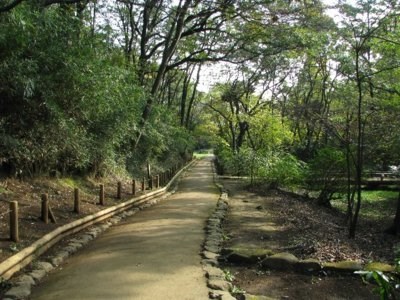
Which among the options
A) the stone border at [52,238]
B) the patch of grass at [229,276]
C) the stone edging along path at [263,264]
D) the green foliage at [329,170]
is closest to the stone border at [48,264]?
the stone border at [52,238]

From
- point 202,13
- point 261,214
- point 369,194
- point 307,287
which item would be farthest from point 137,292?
point 369,194

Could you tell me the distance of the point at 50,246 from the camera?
6996mm

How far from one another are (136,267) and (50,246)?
1.87 metres

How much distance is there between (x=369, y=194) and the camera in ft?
71.4

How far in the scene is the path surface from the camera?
196 inches

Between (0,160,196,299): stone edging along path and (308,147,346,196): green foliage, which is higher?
(308,147,346,196): green foliage

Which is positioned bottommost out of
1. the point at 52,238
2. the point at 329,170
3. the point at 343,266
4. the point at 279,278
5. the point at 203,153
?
the point at 279,278

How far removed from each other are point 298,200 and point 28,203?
9418 mm

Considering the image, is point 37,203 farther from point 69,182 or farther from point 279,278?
point 279,278

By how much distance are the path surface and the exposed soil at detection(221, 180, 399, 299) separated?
71 cm

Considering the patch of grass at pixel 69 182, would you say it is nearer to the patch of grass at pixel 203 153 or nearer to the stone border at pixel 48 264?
the stone border at pixel 48 264

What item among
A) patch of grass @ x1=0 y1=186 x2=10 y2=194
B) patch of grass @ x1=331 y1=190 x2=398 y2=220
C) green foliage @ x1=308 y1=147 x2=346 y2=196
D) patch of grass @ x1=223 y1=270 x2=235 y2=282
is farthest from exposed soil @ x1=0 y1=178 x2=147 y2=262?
patch of grass @ x1=331 y1=190 x2=398 y2=220

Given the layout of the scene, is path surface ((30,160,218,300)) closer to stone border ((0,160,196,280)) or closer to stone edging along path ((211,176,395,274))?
stone border ((0,160,196,280))

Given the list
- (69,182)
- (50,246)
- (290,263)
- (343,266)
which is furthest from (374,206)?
(50,246)
